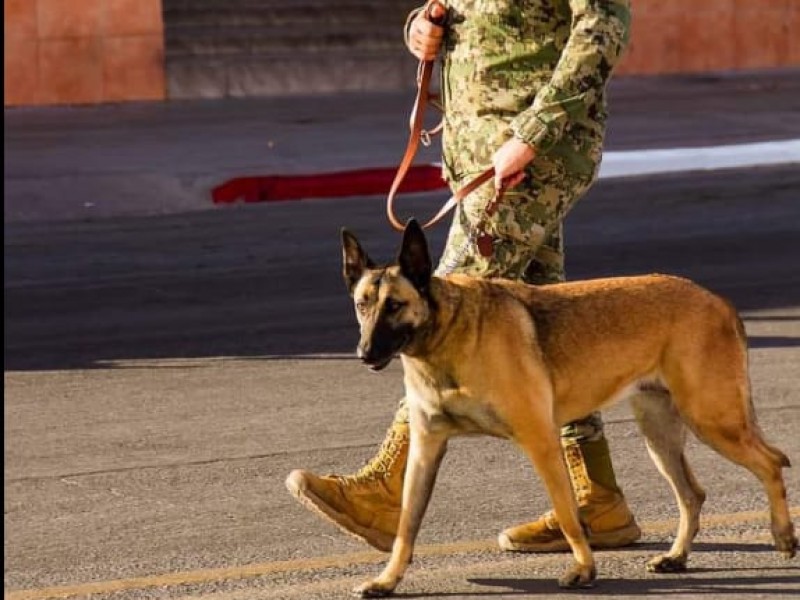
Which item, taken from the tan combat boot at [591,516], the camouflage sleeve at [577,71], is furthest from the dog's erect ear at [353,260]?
the tan combat boot at [591,516]

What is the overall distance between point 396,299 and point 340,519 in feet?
2.92

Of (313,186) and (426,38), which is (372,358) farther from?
(313,186)

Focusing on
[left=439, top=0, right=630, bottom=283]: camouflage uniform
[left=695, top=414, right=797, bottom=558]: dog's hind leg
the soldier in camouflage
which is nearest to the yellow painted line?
the soldier in camouflage

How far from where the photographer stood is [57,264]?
13.0 m

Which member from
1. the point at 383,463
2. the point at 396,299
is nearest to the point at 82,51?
the point at 383,463

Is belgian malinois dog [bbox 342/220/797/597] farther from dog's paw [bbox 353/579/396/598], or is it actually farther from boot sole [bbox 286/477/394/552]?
boot sole [bbox 286/477/394/552]

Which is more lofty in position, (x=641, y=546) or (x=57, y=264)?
(x=641, y=546)

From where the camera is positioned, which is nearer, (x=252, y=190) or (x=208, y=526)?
(x=208, y=526)

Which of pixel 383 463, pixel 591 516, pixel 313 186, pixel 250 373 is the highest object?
pixel 383 463

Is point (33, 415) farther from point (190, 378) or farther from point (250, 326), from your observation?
point (250, 326)

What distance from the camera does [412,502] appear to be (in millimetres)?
6109

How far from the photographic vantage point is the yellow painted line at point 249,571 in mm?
6215

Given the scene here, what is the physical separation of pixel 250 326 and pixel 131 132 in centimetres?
850

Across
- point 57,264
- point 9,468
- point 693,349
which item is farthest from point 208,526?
point 57,264
